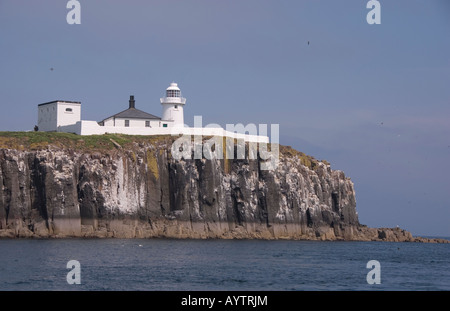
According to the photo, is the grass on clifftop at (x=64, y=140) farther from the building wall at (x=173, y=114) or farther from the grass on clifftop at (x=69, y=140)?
the building wall at (x=173, y=114)


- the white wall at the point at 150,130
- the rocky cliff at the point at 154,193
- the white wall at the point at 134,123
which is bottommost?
the rocky cliff at the point at 154,193

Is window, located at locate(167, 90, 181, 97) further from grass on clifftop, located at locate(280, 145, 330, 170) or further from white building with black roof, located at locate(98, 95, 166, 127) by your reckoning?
grass on clifftop, located at locate(280, 145, 330, 170)

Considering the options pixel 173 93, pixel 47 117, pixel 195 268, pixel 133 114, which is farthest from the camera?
pixel 173 93

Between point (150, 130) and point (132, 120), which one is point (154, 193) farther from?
point (132, 120)

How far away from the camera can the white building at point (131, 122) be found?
9275 centimetres

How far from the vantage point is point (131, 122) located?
319 feet

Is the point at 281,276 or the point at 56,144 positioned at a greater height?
the point at 56,144

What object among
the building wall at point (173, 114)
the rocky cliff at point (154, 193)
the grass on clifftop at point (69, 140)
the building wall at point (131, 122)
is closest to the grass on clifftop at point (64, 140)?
the grass on clifftop at point (69, 140)

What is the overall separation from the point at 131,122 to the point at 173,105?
6710mm

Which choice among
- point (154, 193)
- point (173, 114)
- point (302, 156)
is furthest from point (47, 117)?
point (302, 156)
